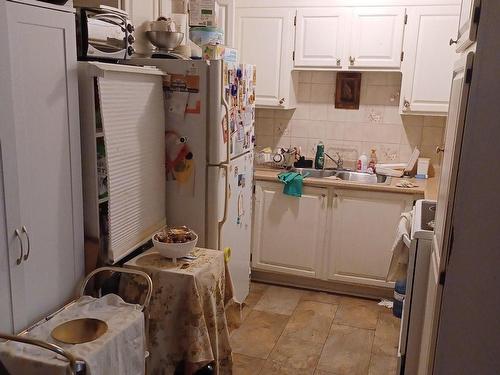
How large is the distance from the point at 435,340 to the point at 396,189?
1.85 m

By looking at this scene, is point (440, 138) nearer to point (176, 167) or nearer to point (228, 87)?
point (228, 87)

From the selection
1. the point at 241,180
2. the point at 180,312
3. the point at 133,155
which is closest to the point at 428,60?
the point at 241,180

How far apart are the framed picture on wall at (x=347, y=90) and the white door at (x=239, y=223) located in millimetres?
1128

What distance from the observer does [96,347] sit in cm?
159

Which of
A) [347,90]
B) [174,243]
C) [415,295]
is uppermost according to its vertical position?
[347,90]

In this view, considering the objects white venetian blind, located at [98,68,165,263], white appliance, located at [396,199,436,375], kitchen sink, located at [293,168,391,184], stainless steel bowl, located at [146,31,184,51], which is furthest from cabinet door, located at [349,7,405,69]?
white venetian blind, located at [98,68,165,263]

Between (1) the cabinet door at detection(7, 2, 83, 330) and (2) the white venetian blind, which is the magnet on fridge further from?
(1) the cabinet door at detection(7, 2, 83, 330)

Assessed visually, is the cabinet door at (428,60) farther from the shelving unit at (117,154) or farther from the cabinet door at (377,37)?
the shelving unit at (117,154)

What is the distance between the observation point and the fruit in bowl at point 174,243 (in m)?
2.17

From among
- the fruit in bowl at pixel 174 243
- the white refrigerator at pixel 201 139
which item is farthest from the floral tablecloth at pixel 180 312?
the white refrigerator at pixel 201 139

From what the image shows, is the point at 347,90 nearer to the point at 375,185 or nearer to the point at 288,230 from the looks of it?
the point at 375,185

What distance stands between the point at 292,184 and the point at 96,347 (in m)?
2.22

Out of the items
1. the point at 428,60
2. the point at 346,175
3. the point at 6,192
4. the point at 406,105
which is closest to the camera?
the point at 6,192

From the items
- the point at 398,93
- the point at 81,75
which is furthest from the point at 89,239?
the point at 398,93
